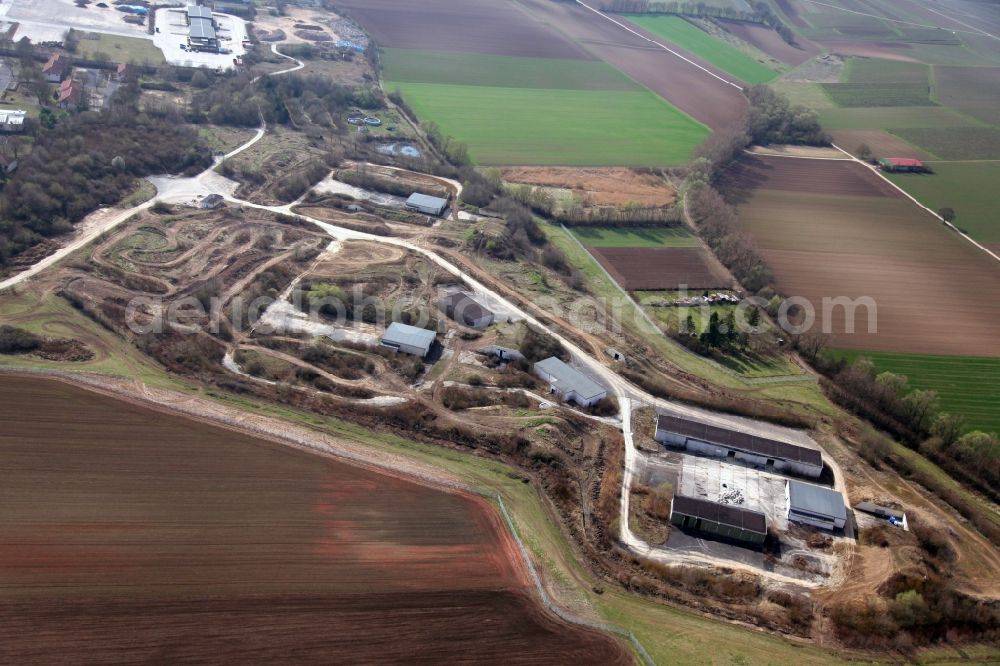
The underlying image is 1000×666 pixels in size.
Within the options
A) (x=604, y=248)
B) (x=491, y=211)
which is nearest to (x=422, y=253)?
(x=491, y=211)

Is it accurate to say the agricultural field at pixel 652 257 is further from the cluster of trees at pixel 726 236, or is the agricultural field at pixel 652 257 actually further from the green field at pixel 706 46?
the green field at pixel 706 46

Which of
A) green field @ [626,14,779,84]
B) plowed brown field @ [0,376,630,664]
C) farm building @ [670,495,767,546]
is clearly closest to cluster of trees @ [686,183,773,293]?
farm building @ [670,495,767,546]

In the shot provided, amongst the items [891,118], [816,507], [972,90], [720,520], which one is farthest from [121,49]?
[972,90]

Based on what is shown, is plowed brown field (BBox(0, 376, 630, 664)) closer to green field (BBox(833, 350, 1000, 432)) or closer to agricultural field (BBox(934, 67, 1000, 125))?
green field (BBox(833, 350, 1000, 432))

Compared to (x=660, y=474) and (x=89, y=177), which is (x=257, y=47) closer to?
(x=89, y=177)

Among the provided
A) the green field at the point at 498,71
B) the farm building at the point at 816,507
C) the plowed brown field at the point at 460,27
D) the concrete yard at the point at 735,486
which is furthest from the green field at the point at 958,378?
the plowed brown field at the point at 460,27

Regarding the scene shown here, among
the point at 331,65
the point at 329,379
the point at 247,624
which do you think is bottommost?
the point at 247,624
